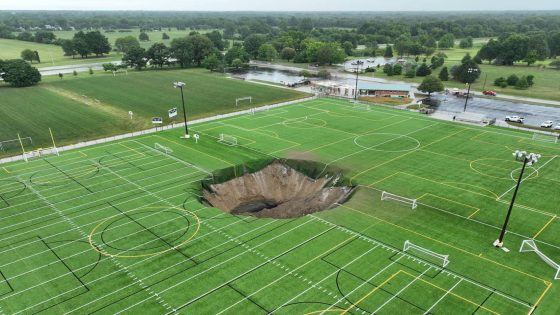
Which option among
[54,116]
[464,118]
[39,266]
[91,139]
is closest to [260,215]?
[39,266]

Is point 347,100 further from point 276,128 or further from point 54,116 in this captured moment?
point 54,116

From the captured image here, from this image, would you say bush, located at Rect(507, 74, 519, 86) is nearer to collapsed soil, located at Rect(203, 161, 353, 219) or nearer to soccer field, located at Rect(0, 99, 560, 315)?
soccer field, located at Rect(0, 99, 560, 315)

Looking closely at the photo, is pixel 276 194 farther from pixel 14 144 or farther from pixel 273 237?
pixel 14 144

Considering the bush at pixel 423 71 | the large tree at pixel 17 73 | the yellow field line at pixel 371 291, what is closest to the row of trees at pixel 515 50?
the bush at pixel 423 71

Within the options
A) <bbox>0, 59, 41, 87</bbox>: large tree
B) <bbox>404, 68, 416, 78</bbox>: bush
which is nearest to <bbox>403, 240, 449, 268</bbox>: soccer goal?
<bbox>404, 68, 416, 78</bbox>: bush

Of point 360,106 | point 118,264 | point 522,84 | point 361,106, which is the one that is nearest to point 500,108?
point 522,84
